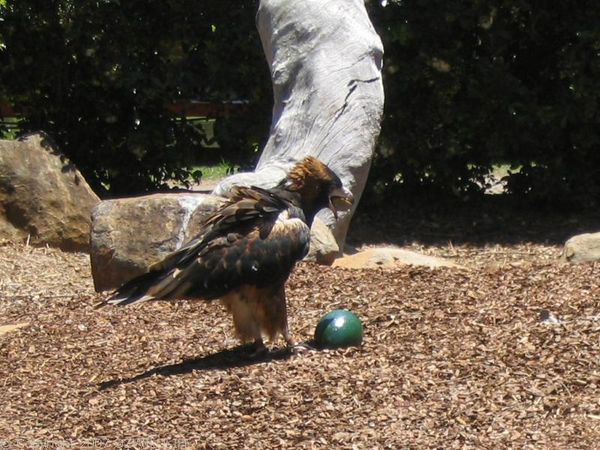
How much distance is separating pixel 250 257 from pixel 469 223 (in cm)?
648

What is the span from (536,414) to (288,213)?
73.7 inches

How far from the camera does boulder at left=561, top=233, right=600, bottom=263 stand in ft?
27.9

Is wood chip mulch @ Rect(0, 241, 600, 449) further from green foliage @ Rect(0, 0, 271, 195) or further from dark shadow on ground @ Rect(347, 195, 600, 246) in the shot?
green foliage @ Rect(0, 0, 271, 195)

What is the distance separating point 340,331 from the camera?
6375 mm

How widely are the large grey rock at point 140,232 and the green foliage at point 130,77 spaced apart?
3.44 meters

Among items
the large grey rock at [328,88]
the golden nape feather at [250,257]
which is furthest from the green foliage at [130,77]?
the golden nape feather at [250,257]

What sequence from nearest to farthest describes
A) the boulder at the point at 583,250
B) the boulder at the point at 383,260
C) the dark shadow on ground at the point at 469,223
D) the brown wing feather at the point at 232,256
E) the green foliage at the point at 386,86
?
the brown wing feather at the point at 232,256 < the boulder at the point at 583,250 < the boulder at the point at 383,260 < the dark shadow on ground at the point at 469,223 < the green foliage at the point at 386,86

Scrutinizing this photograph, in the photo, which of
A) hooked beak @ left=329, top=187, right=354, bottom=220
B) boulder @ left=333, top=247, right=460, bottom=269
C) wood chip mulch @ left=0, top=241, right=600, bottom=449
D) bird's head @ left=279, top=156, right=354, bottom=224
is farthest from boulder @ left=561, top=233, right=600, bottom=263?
bird's head @ left=279, top=156, right=354, bottom=224

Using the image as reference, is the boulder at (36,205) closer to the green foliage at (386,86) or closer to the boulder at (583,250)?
the green foliage at (386,86)

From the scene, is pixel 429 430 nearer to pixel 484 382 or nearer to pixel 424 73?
pixel 484 382

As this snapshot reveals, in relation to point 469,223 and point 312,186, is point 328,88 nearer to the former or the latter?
point 312,186

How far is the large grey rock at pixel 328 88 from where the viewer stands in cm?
944

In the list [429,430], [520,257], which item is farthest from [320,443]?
[520,257]

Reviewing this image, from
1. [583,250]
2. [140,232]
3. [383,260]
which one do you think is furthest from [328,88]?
[583,250]
